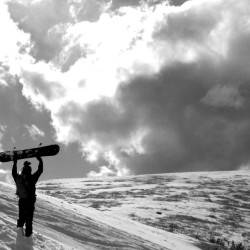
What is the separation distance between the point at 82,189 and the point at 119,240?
41496 millimetres

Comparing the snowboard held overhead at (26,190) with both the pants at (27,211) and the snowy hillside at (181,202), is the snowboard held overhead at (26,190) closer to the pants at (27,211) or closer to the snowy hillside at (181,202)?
the pants at (27,211)

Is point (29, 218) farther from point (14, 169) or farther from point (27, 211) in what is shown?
point (14, 169)

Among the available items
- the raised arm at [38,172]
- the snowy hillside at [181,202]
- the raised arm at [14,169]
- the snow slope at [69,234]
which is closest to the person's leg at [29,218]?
the snow slope at [69,234]

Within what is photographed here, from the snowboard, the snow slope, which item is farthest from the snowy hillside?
the snowboard

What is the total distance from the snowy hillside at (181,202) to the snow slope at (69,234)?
18.6 feet

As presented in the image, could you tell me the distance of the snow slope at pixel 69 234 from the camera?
11336mm

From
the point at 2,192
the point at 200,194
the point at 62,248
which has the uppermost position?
the point at 200,194

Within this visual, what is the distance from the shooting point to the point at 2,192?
19719 mm

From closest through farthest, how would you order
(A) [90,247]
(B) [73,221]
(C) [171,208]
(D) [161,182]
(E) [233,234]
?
1. (A) [90,247]
2. (B) [73,221]
3. (E) [233,234]
4. (C) [171,208]
5. (D) [161,182]

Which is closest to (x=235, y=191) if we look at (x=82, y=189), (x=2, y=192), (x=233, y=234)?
(x=82, y=189)

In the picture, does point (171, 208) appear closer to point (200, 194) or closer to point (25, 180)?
point (200, 194)

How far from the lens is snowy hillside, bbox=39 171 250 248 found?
32.6 metres

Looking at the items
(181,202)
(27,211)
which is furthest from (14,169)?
(181,202)

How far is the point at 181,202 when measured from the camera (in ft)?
147
